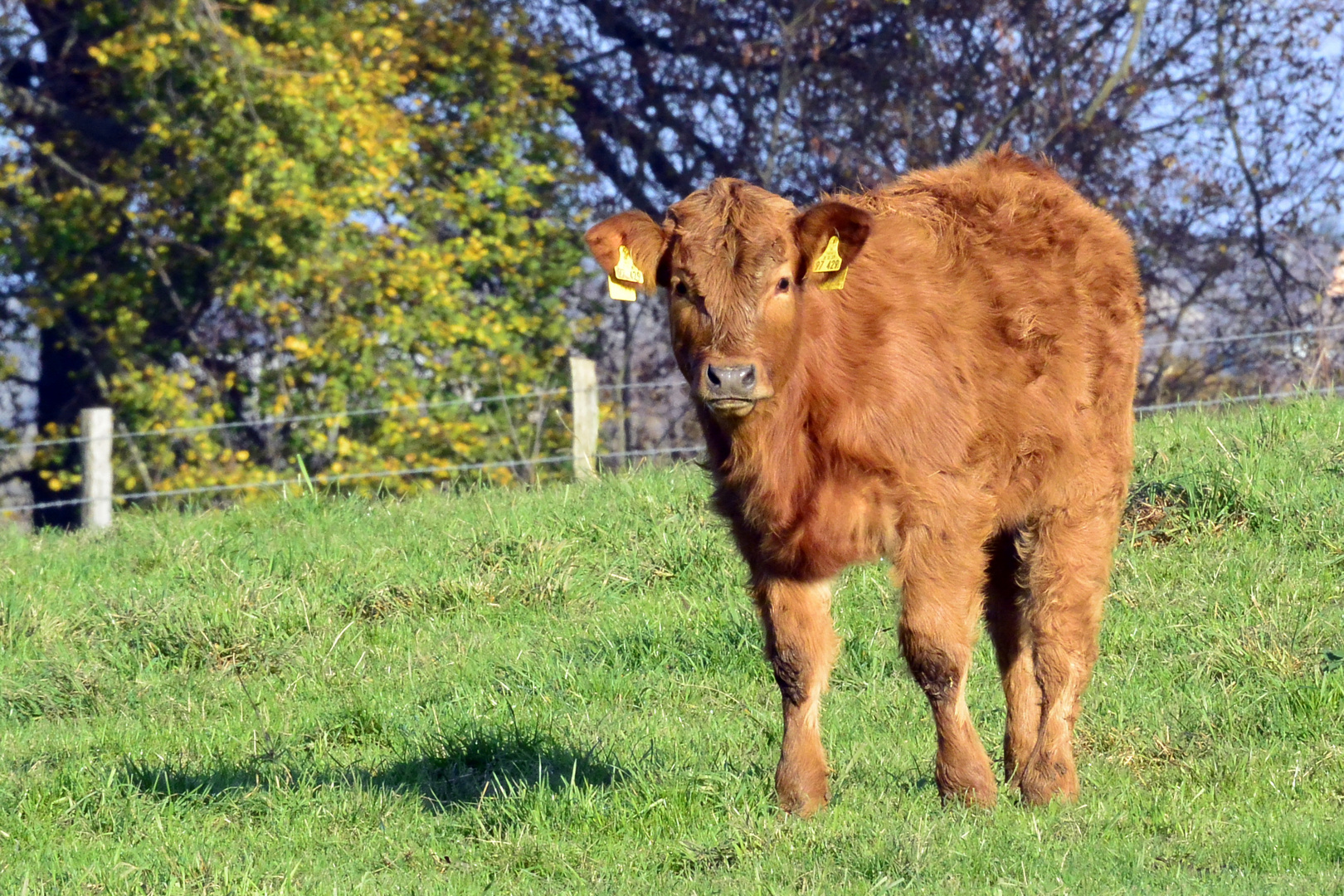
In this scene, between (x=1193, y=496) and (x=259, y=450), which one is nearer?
(x=1193, y=496)

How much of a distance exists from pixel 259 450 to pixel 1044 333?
37.8 feet

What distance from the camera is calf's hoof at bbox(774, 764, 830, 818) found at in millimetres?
4770

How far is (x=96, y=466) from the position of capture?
38.5ft

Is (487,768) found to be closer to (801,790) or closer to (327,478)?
(801,790)

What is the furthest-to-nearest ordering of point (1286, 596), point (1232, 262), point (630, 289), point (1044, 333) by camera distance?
point (1232, 262)
point (1286, 596)
point (1044, 333)
point (630, 289)

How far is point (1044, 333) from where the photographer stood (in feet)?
17.9

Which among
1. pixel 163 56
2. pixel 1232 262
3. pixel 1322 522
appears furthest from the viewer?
pixel 1232 262


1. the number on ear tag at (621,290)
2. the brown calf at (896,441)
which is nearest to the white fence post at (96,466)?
the number on ear tag at (621,290)

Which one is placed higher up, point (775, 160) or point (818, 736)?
point (775, 160)

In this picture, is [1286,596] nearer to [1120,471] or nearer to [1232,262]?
[1120,471]

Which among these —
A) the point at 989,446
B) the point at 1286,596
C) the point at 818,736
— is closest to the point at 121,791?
the point at 818,736

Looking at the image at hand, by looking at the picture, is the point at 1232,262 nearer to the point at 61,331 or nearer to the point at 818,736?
the point at 61,331

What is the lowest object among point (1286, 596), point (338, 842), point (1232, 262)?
point (338, 842)

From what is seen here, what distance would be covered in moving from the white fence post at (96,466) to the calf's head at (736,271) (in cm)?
782
